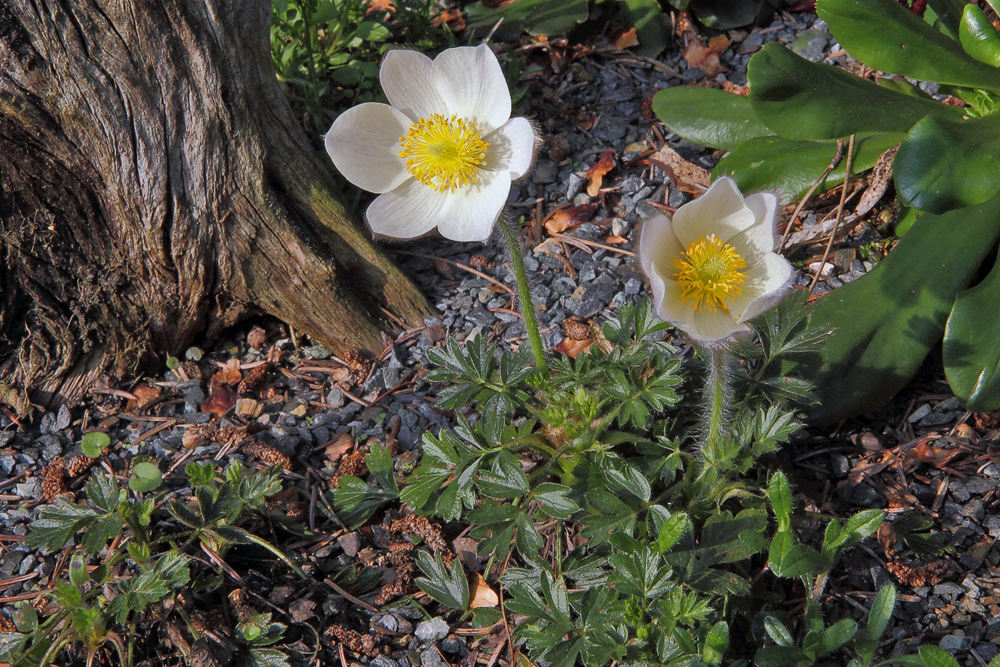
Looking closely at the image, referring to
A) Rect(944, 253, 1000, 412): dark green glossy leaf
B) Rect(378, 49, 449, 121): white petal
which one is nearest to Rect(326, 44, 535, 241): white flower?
Rect(378, 49, 449, 121): white petal

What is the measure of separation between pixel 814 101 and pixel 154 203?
6.65 ft

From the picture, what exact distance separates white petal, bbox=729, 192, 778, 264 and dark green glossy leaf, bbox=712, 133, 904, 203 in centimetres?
86

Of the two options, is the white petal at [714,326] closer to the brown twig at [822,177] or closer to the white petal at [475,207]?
the white petal at [475,207]

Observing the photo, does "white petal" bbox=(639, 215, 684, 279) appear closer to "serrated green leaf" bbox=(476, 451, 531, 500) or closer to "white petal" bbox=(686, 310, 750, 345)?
"white petal" bbox=(686, 310, 750, 345)

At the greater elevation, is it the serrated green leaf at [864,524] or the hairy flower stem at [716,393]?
the hairy flower stem at [716,393]

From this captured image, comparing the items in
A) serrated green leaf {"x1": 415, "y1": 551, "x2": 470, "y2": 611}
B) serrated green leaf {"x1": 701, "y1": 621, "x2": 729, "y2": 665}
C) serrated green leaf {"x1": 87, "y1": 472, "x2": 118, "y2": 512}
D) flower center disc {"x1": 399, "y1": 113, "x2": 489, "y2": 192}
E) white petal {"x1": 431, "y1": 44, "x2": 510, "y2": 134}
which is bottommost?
serrated green leaf {"x1": 415, "y1": 551, "x2": 470, "y2": 611}

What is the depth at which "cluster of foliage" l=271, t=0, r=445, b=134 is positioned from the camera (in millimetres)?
3035

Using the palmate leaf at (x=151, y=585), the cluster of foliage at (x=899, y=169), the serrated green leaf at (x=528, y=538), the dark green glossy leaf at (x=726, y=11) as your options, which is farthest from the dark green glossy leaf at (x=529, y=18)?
the palmate leaf at (x=151, y=585)

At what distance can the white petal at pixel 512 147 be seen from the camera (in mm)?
1880

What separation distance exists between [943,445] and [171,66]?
2.47 metres

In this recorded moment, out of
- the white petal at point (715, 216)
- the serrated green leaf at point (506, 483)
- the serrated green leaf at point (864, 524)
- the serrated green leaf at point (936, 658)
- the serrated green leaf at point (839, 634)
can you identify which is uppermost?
the white petal at point (715, 216)

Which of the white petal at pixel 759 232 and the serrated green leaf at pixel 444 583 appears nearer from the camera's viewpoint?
the white petal at pixel 759 232

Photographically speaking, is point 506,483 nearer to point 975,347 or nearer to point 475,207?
point 475,207

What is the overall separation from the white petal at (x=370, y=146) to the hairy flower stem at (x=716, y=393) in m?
0.89
